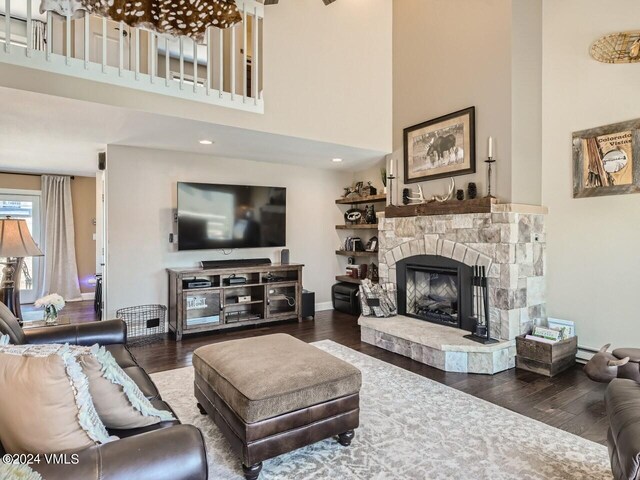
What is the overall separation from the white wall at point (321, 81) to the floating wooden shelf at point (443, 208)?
84 cm

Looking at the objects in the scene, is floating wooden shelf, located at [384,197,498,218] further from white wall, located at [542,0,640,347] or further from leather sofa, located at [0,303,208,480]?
leather sofa, located at [0,303,208,480]

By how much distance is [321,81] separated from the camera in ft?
13.9

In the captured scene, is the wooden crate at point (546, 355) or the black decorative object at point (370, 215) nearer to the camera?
the wooden crate at point (546, 355)

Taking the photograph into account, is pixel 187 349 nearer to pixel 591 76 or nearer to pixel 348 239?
pixel 348 239

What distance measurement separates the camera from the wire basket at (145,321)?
4449mm

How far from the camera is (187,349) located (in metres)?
4.04

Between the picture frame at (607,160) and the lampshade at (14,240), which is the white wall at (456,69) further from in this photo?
the lampshade at (14,240)

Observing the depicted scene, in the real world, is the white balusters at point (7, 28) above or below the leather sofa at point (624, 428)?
above

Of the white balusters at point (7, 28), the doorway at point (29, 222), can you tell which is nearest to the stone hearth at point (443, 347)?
the white balusters at point (7, 28)

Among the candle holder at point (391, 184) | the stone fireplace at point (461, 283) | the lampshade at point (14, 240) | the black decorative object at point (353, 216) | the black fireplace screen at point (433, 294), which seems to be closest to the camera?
the lampshade at point (14, 240)

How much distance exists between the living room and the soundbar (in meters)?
0.06

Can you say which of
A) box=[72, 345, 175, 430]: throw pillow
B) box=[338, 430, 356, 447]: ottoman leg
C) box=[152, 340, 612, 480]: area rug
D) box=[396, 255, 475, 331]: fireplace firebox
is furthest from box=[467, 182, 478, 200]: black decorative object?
box=[72, 345, 175, 430]: throw pillow

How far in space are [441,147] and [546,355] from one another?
7.56 ft

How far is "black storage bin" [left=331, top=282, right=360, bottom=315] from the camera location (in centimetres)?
568
